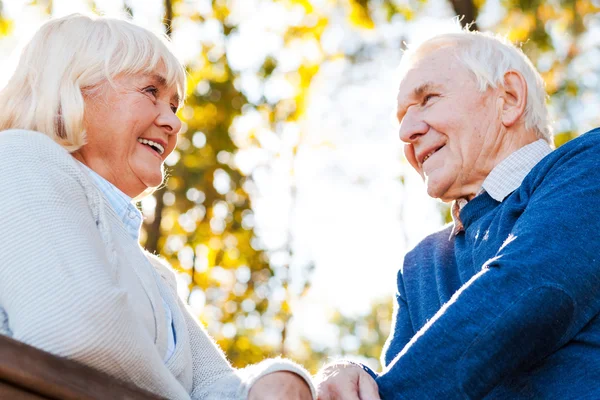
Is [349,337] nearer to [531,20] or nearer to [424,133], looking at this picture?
[531,20]

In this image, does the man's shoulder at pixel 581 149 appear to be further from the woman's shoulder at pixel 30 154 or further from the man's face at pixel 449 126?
the woman's shoulder at pixel 30 154

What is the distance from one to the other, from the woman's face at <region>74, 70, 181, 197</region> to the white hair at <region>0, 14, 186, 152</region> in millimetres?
39

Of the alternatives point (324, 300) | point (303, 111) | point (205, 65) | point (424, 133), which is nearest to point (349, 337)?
point (324, 300)

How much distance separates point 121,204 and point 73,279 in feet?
2.38

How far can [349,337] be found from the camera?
3203 centimetres

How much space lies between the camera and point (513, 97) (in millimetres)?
3027

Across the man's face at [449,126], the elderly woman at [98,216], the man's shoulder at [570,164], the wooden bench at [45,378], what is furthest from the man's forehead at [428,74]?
the wooden bench at [45,378]

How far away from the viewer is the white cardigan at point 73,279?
1548 millimetres

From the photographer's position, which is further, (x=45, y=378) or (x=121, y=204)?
(x=121, y=204)

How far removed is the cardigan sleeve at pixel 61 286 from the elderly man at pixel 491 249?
0.67m

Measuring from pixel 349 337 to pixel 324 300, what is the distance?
30.6 ft

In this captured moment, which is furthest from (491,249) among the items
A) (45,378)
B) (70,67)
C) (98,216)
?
(45,378)

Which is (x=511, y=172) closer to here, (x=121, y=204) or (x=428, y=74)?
(x=428, y=74)

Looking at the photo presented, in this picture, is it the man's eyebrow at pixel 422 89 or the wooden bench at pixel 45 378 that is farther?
the man's eyebrow at pixel 422 89
